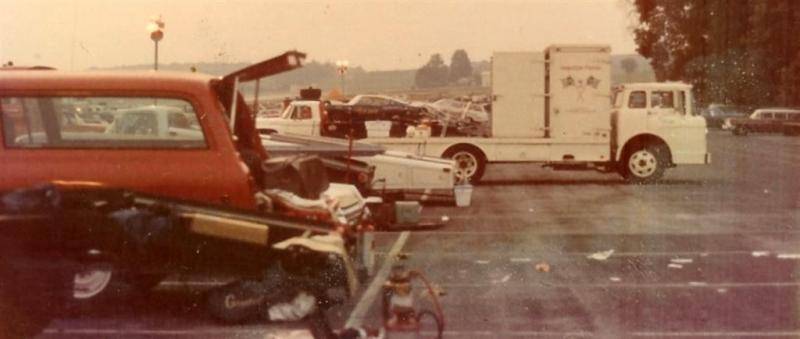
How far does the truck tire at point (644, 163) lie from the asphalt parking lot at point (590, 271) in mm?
1217

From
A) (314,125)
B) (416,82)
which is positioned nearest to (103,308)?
(314,125)

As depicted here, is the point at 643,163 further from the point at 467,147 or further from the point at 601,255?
the point at 601,255

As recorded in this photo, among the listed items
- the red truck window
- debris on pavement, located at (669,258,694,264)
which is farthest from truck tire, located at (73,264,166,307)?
debris on pavement, located at (669,258,694,264)

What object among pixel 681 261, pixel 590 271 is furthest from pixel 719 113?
pixel 590 271

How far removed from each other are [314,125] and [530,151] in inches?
257

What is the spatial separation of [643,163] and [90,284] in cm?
1927

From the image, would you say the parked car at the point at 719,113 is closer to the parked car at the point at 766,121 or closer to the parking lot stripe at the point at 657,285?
the parked car at the point at 766,121

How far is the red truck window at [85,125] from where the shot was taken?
29.0 feet

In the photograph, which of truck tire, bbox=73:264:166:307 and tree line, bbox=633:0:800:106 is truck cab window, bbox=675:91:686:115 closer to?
truck tire, bbox=73:264:166:307

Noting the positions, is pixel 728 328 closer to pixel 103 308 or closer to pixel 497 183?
pixel 103 308

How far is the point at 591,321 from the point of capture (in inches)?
396

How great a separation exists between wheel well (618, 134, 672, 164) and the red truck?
18.0 metres

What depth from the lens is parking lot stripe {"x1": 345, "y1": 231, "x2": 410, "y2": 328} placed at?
32.7ft

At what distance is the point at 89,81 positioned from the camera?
8789mm
